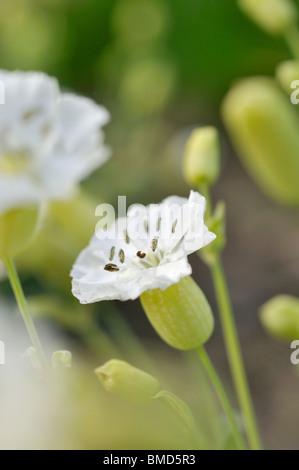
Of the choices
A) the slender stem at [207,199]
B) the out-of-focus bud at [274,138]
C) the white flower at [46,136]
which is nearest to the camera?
the white flower at [46,136]

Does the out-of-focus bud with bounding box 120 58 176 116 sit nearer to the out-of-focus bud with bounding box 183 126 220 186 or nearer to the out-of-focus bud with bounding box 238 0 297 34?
the out-of-focus bud with bounding box 238 0 297 34

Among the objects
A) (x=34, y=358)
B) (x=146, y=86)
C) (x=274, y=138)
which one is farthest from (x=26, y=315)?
(x=146, y=86)

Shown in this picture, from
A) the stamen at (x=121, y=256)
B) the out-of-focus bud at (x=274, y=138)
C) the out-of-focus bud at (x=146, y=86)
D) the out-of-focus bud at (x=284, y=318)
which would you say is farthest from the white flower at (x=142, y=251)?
the out-of-focus bud at (x=146, y=86)

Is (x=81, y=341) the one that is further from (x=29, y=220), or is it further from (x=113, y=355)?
(x=29, y=220)

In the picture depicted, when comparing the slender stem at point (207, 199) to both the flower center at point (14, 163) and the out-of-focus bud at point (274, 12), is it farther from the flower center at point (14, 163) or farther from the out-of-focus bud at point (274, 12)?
the out-of-focus bud at point (274, 12)

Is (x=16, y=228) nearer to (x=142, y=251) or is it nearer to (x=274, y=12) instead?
(x=142, y=251)
